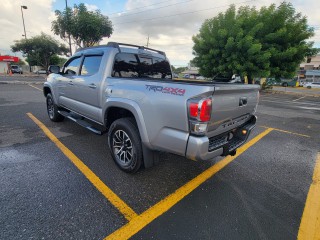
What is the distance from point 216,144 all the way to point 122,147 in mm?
1435

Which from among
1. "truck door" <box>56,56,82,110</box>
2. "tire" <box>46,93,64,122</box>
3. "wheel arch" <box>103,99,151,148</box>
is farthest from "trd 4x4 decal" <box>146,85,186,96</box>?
"tire" <box>46,93,64,122</box>

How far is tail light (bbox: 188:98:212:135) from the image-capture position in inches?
83.0

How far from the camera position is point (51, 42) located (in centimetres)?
3725

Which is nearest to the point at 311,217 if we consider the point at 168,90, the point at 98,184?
the point at 168,90

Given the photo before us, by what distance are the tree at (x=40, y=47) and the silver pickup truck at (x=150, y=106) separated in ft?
131

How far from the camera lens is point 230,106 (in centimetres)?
257

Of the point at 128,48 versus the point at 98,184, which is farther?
the point at 128,48

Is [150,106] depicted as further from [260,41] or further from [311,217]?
[260,41]

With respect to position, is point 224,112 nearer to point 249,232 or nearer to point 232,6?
point 249,232

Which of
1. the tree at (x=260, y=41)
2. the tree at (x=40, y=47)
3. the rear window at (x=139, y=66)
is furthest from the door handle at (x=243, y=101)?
the tree at (x=40, y=47)

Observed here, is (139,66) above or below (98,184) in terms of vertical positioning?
above

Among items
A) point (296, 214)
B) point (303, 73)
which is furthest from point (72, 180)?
point (303, 73)

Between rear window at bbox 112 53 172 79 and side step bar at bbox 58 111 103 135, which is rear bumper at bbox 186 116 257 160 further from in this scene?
side step bar at bbox 58 111 103 135

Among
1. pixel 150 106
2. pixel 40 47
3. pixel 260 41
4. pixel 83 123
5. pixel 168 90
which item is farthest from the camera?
pixel 40 47
